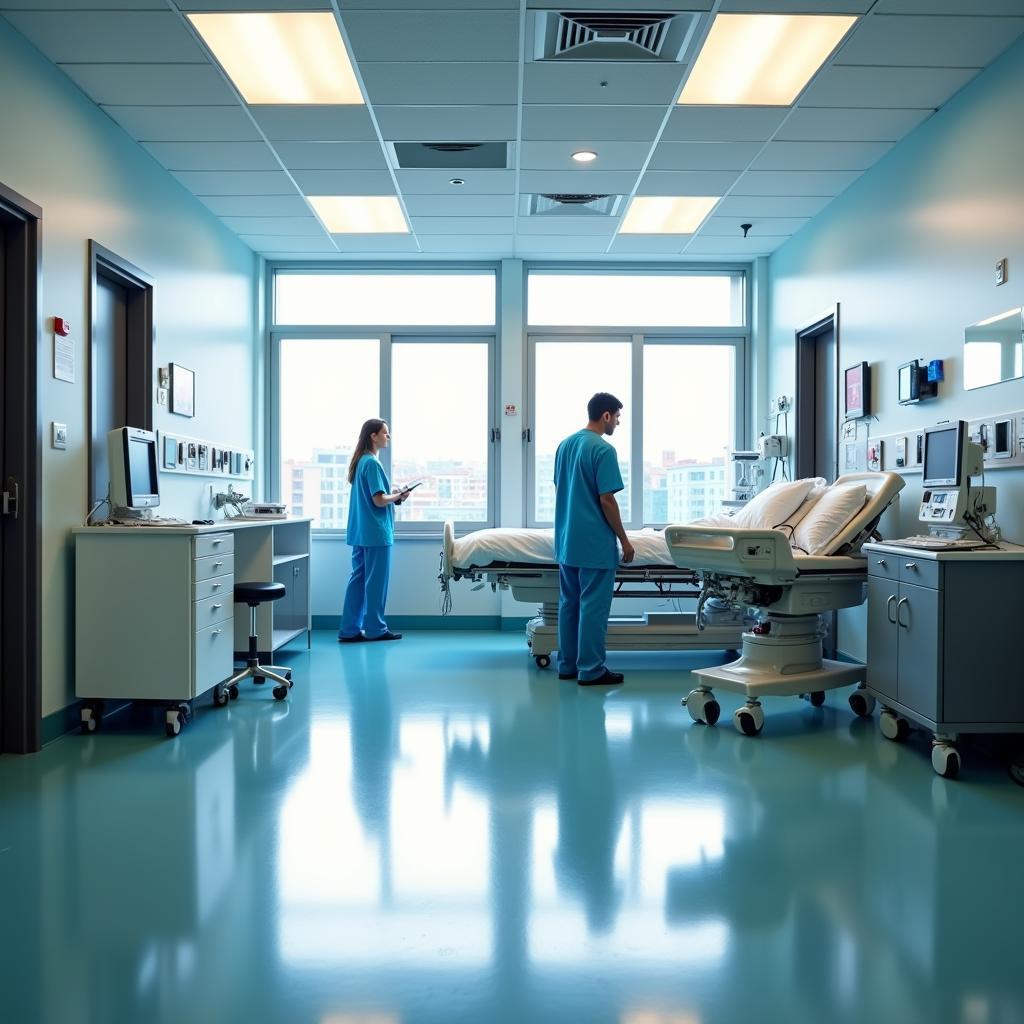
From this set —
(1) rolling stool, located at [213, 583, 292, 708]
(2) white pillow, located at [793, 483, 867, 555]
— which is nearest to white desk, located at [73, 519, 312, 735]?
(1) rolling stool, located at [213, 583, 292, 708]

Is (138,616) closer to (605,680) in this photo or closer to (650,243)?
(605,680)

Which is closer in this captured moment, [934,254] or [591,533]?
[934,254]

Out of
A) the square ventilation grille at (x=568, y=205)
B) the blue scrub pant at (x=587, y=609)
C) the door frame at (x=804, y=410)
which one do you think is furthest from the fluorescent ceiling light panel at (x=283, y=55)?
the door frame at (x=804, y=410)

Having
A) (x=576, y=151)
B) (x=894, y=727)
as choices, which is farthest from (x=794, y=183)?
(x=894, y=727)

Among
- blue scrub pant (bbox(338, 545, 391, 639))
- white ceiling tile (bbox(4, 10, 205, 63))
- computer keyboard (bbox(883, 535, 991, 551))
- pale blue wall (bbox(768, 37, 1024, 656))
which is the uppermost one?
white ceiling tile (bbox(4, 10, 205, 63))

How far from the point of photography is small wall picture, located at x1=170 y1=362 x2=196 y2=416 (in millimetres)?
5133

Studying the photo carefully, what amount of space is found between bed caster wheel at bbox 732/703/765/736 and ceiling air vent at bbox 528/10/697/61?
2.89 metres

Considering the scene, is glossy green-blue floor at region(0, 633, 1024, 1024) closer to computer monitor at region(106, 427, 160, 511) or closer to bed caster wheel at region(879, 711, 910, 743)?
bed caster wheel at region(879, 711, 910, 743)

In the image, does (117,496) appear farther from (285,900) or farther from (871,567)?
(871,567)

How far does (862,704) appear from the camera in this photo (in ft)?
13.7

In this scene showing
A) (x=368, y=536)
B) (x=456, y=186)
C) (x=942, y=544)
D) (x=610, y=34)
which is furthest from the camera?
(x=368, y=536)

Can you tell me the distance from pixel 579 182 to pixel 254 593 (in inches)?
124

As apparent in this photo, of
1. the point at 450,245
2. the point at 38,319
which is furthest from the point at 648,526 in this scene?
the point at 38,319

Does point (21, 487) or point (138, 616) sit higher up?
point (21, 487)
